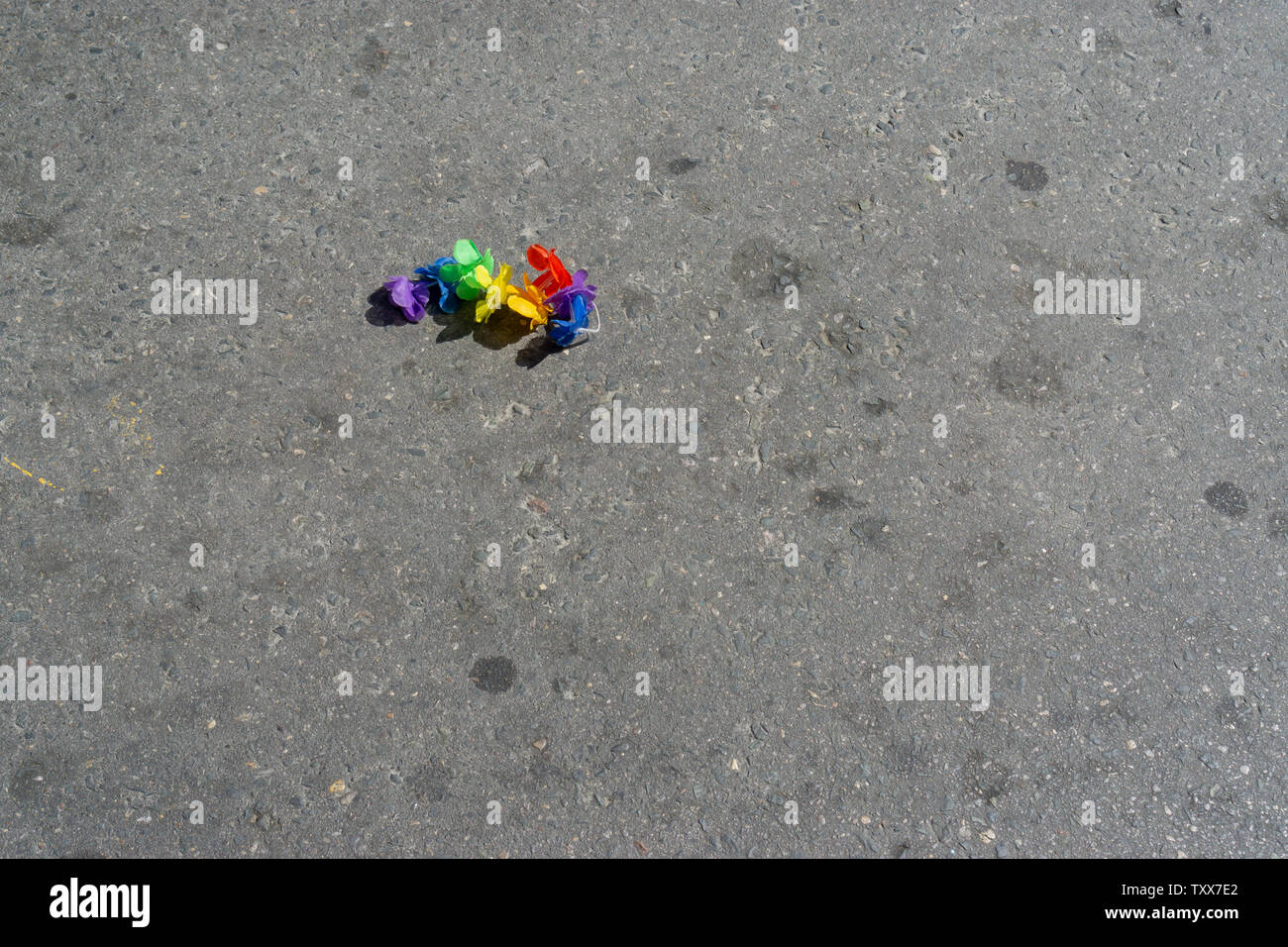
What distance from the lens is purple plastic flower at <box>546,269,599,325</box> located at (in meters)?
4.33

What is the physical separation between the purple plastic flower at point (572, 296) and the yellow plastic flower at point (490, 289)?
7.9 inches

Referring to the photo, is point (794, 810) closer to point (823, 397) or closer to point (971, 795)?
point (971, 795)

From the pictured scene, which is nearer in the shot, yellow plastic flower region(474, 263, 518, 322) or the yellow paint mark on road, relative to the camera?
the yellow paint mark on road

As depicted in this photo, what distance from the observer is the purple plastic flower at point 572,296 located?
14.2 feet

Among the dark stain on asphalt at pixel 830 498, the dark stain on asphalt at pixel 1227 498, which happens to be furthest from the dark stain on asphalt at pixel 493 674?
the dark stain on asphalt at pixel 1227 498

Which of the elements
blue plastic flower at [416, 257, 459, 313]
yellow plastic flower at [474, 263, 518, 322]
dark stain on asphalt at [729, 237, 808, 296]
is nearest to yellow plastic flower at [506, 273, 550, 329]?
yellow plastic flower at [474, 263, 518, 322]

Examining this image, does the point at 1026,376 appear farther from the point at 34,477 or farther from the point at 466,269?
the point at 34,477

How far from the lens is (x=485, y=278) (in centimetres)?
441

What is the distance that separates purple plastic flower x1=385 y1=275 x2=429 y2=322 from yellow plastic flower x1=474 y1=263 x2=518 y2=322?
0.83ft

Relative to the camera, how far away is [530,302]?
14.5ft

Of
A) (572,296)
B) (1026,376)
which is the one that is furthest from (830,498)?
(572,296)

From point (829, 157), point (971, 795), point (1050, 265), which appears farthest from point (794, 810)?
point (829, 157)

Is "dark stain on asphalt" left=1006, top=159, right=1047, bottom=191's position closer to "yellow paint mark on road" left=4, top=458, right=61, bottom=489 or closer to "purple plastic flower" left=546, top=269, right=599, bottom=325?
"purple plastic flower" left=546, top=269, right=599, bottom=325

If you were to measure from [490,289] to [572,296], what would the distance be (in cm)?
35
